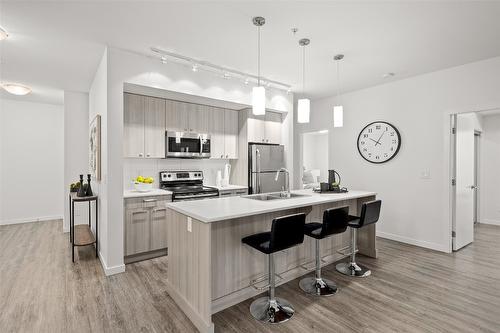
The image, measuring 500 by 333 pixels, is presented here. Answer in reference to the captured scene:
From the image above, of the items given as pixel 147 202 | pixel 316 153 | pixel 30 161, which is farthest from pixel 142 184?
pixel 316 153

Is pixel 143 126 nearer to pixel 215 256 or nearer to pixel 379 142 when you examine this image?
pixel 215 256

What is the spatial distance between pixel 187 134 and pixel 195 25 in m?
1.90

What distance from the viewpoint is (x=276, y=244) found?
2164mm

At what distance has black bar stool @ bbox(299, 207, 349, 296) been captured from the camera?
257 cm

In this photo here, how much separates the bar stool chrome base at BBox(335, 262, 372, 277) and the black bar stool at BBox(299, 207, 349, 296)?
0.38m

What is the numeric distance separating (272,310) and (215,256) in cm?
69

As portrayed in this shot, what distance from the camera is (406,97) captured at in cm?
432

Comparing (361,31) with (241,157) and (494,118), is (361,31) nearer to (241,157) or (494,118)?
(241,157)

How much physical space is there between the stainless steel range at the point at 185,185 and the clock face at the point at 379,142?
2.86 metres

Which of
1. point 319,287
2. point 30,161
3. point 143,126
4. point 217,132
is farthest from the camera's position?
point 30,161

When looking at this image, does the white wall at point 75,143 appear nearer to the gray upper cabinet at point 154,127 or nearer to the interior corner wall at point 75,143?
the interior corner wall at point 75,143

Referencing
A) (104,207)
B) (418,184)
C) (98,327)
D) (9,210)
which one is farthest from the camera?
(9,210)

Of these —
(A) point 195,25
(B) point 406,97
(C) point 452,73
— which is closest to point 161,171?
(A) point 195,25

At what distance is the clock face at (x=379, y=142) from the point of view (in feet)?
14.6
